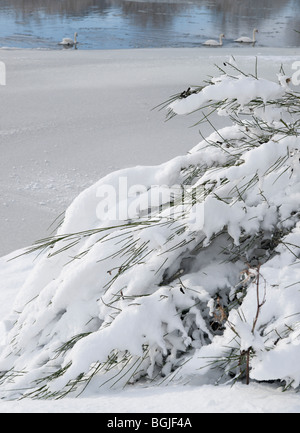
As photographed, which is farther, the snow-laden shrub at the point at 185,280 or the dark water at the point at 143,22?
the dark water at the point at 143,22

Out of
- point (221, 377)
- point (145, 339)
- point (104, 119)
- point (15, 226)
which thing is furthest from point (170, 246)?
point (104, 119)

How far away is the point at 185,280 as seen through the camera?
7.01 ft

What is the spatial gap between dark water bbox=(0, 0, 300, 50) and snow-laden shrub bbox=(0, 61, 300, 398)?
1263cm

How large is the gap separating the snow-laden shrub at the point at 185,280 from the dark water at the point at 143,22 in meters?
12.6

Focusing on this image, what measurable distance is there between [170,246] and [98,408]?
0.65 m

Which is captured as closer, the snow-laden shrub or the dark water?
the snow-laden shrub

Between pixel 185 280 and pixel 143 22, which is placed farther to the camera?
pixel 143 22

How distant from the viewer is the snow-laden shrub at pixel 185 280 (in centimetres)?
194

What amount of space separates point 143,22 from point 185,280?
61.1ft

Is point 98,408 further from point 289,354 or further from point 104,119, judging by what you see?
point 104,119

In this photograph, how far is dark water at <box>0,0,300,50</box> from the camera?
16312 millimetres

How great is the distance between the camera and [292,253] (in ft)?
6.70

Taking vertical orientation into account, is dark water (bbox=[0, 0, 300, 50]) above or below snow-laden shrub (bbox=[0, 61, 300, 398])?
above

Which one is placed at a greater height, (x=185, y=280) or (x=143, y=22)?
(x=143, y=22)
